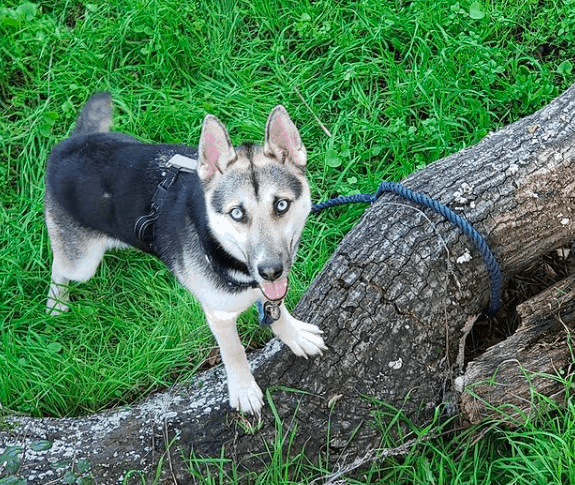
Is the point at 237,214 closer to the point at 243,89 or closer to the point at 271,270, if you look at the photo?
the point at 271,270

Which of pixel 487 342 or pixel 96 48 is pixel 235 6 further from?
pixel 487 342

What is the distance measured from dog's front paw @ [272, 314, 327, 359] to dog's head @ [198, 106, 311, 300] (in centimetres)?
41

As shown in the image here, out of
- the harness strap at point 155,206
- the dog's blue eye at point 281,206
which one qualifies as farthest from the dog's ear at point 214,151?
the harness strap at point 155,206

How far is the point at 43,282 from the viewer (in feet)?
13.6

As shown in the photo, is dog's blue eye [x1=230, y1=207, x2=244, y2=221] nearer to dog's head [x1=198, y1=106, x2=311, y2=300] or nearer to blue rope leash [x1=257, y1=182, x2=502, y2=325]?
dog's head [x1=198, y1=106, x2=311, y2=300]

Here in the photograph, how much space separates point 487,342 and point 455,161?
87 cm

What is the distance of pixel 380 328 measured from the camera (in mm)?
3186

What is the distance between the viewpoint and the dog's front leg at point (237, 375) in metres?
3.06

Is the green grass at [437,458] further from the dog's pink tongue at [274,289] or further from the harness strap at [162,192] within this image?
the harness strap at [162,192]

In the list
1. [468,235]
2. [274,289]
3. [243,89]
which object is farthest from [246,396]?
[243,89]

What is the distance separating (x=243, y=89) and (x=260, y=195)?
203 cm

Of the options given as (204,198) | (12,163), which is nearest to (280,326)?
(204,198)

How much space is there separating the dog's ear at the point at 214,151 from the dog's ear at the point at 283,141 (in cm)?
15

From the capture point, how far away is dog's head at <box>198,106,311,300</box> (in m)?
2.66
